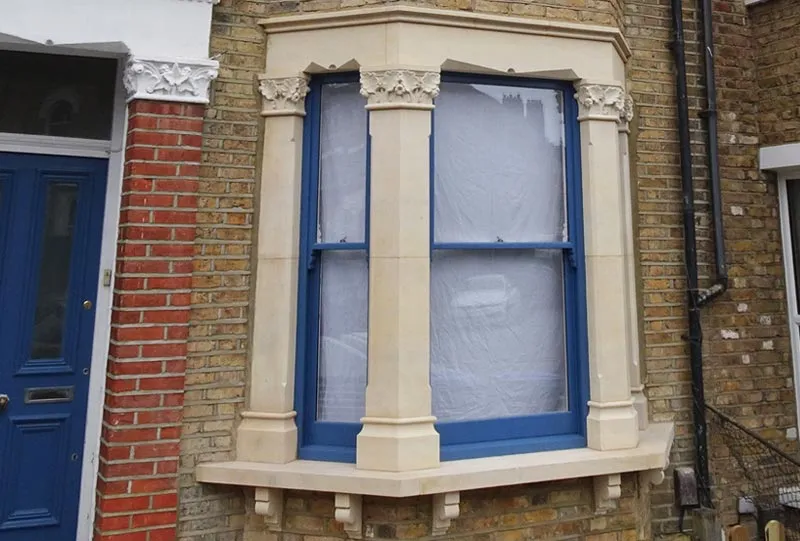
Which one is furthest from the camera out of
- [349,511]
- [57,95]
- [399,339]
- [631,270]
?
[631,270]

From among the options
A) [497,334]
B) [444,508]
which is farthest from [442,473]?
[497,334]

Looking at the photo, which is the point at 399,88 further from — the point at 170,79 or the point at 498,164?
the point at 170,79

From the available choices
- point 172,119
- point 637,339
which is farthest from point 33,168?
point 637,339

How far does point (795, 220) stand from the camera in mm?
4711

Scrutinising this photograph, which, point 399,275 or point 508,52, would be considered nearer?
point 399,275

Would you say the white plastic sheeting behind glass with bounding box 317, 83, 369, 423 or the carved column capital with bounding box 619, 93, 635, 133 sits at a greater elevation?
the carved column capital with bounding box 619, 93, 635, 133

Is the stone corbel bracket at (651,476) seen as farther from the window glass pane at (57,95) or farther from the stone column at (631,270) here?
the window glass pane at (57,95)

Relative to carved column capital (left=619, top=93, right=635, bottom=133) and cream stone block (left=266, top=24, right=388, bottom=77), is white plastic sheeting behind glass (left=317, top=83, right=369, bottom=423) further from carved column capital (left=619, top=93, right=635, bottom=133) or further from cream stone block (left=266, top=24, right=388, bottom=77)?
carved column capital (left=619, top=93, right=635, bottom=133)

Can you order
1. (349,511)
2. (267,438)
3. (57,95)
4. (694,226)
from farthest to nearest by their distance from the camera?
(694,226), (57,95), (267,438), (349,511)

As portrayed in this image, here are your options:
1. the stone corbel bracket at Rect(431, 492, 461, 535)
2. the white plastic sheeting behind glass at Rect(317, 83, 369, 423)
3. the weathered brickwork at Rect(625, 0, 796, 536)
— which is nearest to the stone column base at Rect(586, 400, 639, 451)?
the weathered brickwork at Rect(625, 0, 796, 536)

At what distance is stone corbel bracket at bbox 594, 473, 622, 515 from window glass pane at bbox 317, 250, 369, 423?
1.41 metres

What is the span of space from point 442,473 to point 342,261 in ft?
4.26

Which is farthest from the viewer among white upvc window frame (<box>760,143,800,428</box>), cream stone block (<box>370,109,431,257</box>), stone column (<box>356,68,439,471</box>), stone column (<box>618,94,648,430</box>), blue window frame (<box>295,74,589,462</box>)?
white upvc window frame (<box>760,143,800,428</box>)

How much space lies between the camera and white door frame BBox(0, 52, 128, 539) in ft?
11.5
